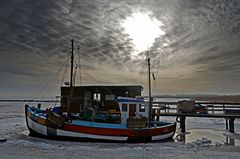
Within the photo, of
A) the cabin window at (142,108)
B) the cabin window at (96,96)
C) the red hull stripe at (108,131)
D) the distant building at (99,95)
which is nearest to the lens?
the red hull stripe at (108,131)

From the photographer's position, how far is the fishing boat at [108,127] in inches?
717

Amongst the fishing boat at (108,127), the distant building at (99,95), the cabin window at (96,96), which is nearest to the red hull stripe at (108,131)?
the fishing boat at (108,127)

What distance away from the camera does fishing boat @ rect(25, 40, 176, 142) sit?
18.2m

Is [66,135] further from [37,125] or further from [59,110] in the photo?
[59,110]

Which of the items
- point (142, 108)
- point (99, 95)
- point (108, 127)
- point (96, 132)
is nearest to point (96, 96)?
point (99, 95)

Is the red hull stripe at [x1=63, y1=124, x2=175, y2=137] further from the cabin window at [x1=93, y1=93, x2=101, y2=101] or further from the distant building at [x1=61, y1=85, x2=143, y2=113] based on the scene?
the cabin window at [x1=93, y1=93, x2=101, y2=101]

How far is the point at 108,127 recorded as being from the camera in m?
18.4

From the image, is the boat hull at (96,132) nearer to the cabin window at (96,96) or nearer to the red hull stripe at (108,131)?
the red hull stripe at (108,131)

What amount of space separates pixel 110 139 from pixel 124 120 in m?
2.34

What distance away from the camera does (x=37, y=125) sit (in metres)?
19.7

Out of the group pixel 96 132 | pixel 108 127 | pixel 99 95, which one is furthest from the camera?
pixel 99 95

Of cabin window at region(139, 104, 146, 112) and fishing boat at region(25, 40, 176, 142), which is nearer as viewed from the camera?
fishing boat at region(25, 40, 176, 142)

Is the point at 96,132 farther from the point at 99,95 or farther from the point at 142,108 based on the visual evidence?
the point at 99,95

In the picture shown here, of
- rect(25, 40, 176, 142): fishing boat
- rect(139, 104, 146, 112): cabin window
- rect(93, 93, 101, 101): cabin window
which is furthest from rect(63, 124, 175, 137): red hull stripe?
rect(93, 93, 101, 101): cabin window
